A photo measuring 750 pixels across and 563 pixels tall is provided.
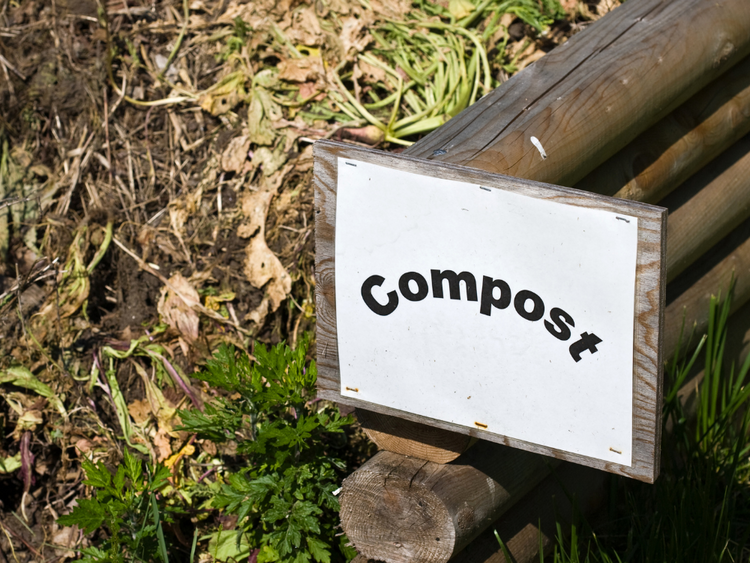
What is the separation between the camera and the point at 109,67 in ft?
11.8

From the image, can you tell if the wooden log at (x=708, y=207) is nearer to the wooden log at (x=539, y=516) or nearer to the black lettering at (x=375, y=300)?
the wooden log at (x=539, y=516)

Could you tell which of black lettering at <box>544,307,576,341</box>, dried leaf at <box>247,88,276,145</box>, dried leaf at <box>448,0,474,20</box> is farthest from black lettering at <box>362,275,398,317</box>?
dried leaf at <box>448,0,474,20</box>

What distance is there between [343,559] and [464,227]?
55.9 inches

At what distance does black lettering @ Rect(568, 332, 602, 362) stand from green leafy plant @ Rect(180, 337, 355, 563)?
0.82 meters

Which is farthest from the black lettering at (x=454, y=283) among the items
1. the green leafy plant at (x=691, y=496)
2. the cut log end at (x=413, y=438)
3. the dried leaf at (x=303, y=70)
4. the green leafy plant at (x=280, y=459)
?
the dried leaf at (x=303, y=70)

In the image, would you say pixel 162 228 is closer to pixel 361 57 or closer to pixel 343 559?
pixel 361 57

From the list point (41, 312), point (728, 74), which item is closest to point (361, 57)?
point (728, 74)

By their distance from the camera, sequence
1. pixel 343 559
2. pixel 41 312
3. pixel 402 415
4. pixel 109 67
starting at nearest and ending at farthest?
pixel 402 415 < pixel 343 559 < pixel 41 312 < pixel 109 67

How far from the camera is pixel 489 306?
59.9 inches

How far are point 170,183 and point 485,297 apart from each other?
2.28m

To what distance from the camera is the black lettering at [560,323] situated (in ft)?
4.80

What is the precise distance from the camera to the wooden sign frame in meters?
1.37

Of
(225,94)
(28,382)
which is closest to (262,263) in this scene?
(225,94)

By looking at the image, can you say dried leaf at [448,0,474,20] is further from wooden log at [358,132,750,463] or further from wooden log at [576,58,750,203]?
wooden log at [358,132,750,463]
